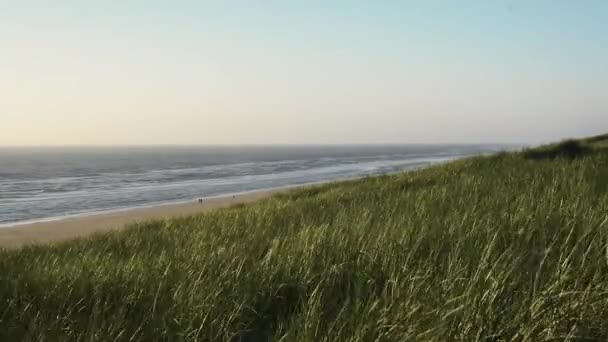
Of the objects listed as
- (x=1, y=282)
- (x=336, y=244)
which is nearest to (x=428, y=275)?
(x=336, y=244)

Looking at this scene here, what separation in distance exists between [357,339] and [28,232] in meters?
24.4

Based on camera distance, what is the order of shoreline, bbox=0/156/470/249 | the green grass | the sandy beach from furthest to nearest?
shoreline, bbox=0/156/470/249 → the sandy beach → the green grass

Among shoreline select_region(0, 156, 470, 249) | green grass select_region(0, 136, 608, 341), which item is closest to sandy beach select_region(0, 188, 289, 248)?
shoreline select_region(0, 156, 470, 249)

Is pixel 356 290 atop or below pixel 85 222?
atop

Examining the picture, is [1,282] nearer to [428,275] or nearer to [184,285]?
[184,285]

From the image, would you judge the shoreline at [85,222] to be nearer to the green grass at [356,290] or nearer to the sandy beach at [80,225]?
the sandy beach at [80,225]

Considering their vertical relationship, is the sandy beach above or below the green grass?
below

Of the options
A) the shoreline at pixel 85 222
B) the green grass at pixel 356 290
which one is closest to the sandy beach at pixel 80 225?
the shoreline at pixel 85 222

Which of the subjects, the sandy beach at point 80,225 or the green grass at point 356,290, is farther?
the sandy beach at point 80,225

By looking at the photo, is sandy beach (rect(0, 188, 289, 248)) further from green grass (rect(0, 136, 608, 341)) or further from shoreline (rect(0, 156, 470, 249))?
green grass (rect(0, 136, 608, 341))

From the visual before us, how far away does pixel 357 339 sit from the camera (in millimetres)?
2740

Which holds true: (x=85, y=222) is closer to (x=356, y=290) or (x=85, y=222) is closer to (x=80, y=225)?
(x=80, y=225)

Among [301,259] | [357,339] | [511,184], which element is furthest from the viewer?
[511,184]

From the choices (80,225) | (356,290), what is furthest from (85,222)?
(356,290)
